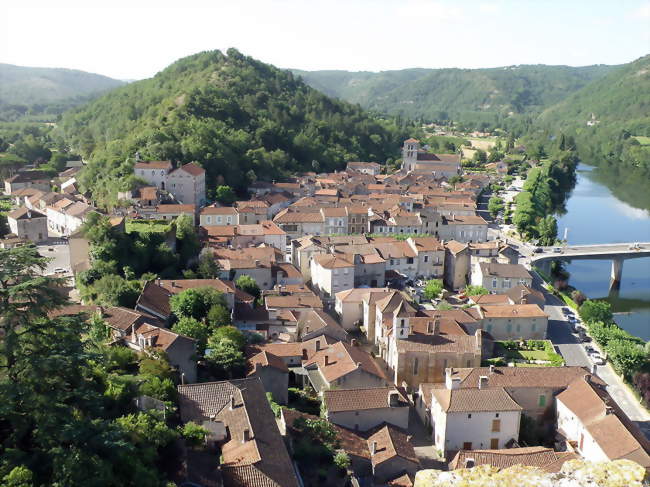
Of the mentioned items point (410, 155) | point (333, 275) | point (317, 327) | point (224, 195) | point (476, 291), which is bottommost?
point (476, 291)

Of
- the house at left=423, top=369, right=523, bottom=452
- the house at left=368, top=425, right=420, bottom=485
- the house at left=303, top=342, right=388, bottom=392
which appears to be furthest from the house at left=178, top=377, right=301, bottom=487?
the house at left=423, top=369, right=523, bottom=452

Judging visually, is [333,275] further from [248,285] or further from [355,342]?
[355,342]

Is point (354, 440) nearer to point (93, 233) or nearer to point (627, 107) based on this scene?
point (93, 233)

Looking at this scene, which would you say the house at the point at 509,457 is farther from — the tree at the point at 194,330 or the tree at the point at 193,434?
the tree at the point at 194,330

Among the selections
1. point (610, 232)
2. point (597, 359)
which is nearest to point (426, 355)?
point (597, 359)

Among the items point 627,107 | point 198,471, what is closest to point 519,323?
point 198,471

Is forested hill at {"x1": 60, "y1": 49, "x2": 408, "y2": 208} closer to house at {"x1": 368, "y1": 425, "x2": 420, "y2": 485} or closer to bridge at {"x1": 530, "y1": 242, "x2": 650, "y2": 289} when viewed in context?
bridge at {"x1": 530, "y1": 242, "x2": 650, "y2": 289}
